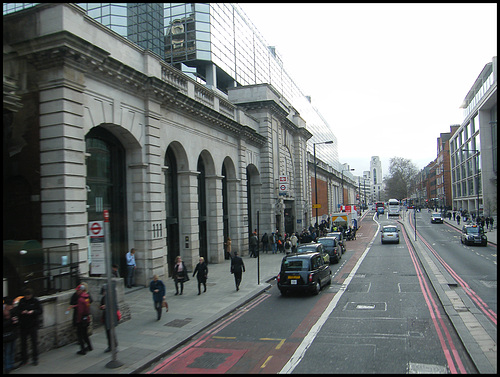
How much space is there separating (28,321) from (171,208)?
12.8m

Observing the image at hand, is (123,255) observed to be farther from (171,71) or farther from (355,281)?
(355,281)

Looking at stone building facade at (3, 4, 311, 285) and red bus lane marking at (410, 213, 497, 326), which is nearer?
red bus lane marking at (410, 213, 497, 326)

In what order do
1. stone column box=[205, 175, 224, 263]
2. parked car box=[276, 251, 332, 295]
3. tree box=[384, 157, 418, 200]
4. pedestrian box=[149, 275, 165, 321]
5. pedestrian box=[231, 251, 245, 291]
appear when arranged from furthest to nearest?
tree box=[384, 157, 418, 200] < stone column box=[205, 175, 224, 263] < pedestrian box=[231, 251, 245, 291] < parked car box=[276, 251, 332, 295] < pedestrian box=[149, 275, 165, 321]

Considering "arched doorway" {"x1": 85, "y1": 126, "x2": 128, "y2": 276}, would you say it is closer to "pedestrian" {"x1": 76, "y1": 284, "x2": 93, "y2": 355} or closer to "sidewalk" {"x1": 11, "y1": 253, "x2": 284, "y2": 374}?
"sidewalk" {"x1": 11, "y1": 253, "x2": 284, "y2": 374}

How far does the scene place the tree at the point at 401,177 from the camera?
472 ft

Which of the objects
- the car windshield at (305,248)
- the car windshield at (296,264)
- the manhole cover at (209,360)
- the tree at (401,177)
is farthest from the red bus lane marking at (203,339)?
the tree at (401,177)

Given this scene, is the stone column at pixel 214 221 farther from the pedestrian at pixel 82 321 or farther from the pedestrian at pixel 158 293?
the pedestrian at pixel 82 321

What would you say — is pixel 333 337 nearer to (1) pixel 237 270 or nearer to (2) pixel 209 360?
(2) pixel 209 360

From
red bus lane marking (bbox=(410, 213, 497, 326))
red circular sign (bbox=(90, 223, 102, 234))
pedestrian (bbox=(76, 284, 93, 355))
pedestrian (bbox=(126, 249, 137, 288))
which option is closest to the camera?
red circular sign (bbox=(90, 223, 102, 234))

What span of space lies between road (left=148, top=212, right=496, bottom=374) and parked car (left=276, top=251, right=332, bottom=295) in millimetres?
422

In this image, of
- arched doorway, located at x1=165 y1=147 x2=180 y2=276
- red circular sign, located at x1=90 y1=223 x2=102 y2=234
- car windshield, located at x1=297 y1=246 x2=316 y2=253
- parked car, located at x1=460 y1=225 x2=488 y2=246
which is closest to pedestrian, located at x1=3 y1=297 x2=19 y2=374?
red circular sign, located at x1=90 y1=223 x2=102 y2=234

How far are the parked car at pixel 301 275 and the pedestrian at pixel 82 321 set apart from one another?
8.11 meters

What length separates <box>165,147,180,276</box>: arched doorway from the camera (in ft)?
68.3

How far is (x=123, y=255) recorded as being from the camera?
57.1 feet
